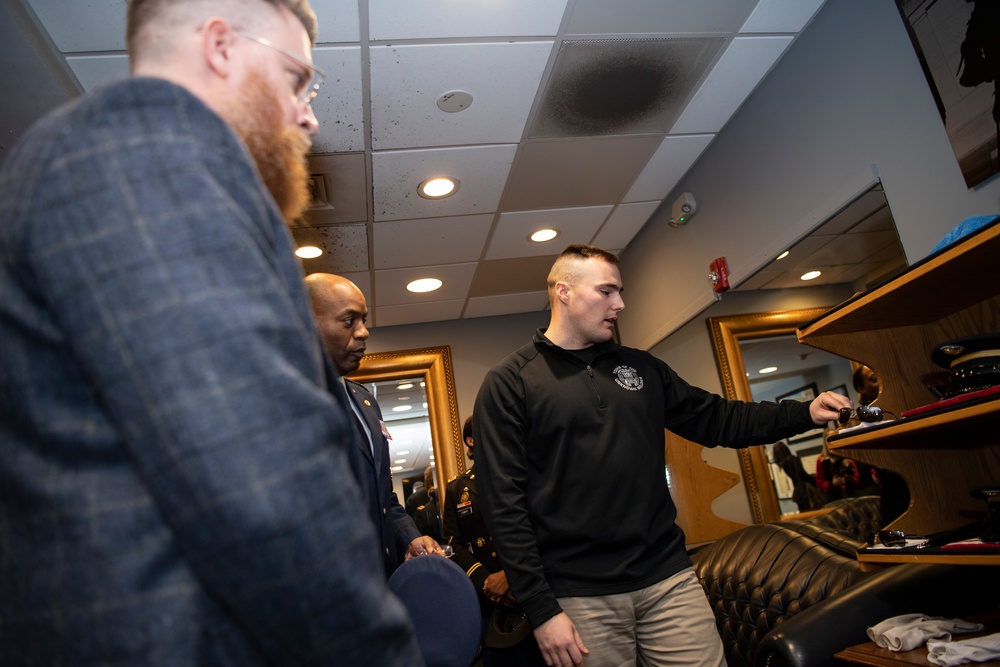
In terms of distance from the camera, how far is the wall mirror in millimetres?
2508

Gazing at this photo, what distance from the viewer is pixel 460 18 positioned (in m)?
2.48

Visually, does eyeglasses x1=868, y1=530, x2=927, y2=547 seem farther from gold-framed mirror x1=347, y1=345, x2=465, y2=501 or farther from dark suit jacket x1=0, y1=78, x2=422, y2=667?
gold-framed mirror x1=347, y1=345, x2=465, y2=501

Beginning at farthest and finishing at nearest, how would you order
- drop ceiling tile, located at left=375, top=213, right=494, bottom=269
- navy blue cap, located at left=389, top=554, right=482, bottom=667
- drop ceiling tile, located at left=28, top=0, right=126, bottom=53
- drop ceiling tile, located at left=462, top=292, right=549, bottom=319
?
drop ceiling tile, located at left=462, top=292, right=549, bottom=319 → drop ceiling tile, located at left=375, top=213, right=494, bottom=269 → drop ceiling tile, located at left=28, top=0, right=126, bottom=53 → navy blue cap, located at left=389, top=554, right=482, bottom=667

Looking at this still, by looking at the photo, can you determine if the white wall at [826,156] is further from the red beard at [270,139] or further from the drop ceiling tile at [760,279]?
the red beard at [270,139]

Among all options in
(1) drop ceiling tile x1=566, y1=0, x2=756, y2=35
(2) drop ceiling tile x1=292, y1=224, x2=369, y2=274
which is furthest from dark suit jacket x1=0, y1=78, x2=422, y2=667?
(2) drop ceiling tile x1=292, y1=224, x2=369, y2=274

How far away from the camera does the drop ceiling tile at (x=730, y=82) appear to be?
115 inches

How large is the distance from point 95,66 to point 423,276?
8.63 ft

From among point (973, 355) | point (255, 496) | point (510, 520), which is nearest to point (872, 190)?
point (973, 355)

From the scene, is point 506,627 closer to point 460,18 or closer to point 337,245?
point 460,18

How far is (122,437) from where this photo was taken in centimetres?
53

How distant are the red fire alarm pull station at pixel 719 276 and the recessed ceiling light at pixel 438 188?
5.01 ft

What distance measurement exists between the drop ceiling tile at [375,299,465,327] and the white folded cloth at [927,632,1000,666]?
168 inches

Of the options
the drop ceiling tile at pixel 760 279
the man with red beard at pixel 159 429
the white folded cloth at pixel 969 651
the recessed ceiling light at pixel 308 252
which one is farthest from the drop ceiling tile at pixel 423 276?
the man with red beard at pixel 159 429

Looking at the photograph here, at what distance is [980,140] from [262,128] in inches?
86.0
